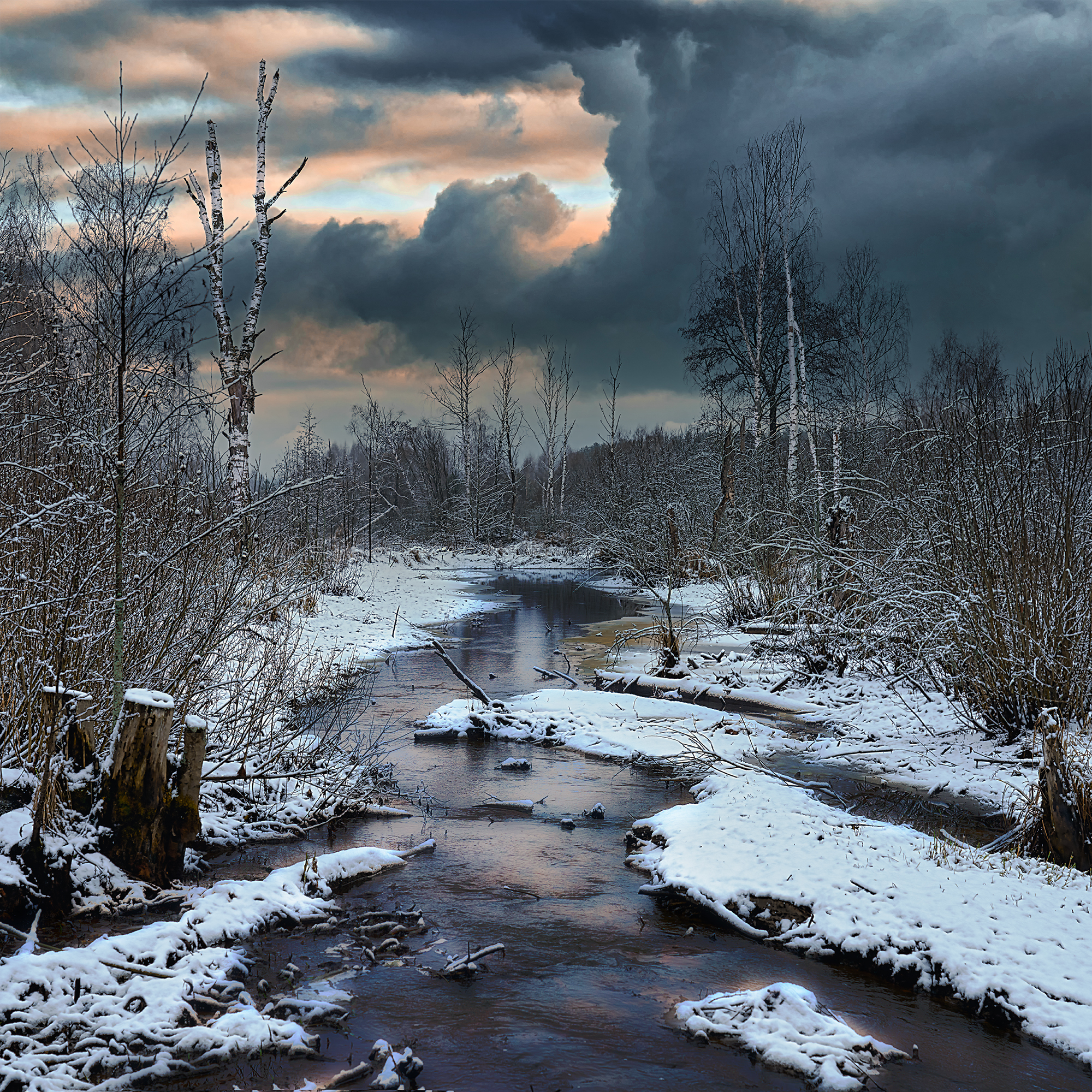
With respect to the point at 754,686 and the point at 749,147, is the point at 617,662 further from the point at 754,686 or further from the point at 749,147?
the point at 749,147

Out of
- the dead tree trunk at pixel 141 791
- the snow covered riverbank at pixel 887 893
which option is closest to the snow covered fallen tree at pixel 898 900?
the snow covered riverbank at pixel 887 893

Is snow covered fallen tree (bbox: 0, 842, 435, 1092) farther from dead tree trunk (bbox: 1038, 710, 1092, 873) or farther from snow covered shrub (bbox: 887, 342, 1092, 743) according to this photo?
snow covered shrub (bbox: 887, 342, 1092, 743)

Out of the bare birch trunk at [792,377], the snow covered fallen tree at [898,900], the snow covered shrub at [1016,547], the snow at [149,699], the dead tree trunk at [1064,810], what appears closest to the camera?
the snow covered fallen tree at [898,900]

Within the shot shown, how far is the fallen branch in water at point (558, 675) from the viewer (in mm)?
12391

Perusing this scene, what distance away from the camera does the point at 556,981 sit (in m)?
4.45

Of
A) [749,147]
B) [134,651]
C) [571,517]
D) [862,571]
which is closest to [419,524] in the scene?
[571,517]

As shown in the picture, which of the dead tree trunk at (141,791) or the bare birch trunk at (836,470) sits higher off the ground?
the bare birch trunk at (836,470)

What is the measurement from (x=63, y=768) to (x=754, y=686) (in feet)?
30.2

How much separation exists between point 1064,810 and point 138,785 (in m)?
5.92

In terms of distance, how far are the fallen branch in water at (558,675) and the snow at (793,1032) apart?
8092 millimetres

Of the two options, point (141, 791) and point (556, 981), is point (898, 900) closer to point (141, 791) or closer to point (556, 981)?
point (556, 981)

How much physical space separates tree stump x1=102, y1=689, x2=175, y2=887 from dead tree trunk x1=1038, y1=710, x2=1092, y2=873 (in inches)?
222

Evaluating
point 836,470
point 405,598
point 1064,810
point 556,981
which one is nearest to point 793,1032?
point 556,981

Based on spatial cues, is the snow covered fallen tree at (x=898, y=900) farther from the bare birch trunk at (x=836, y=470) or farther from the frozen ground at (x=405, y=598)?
the bare birch trunk at (x=836, y=470)
